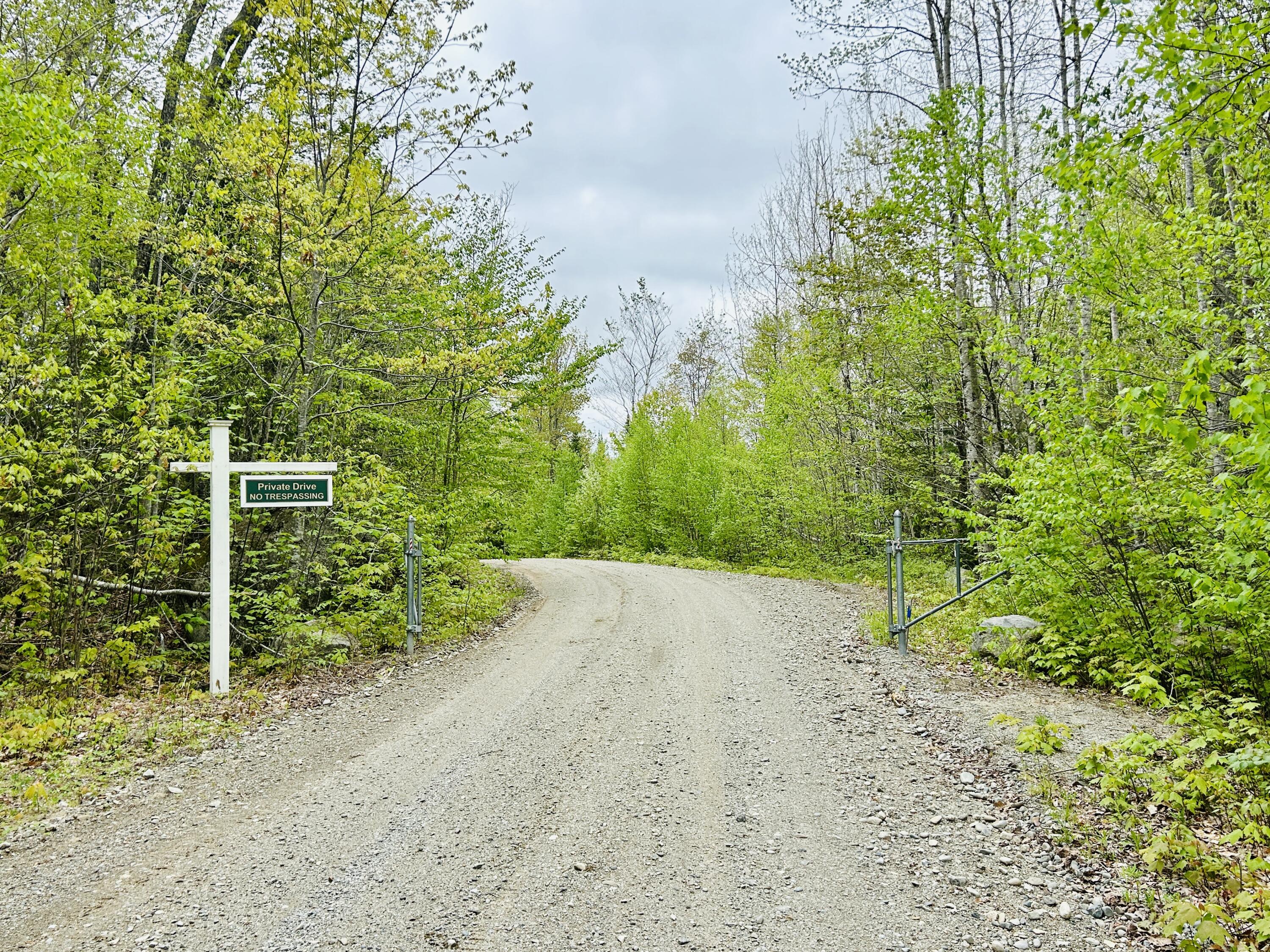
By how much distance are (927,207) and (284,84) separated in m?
7.95

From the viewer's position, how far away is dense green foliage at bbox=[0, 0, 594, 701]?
634 centimetres

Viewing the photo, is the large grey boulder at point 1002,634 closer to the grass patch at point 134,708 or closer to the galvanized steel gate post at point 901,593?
the galvanized steel gate post at point 901,593

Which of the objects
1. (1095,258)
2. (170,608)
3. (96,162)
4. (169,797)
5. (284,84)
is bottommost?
(169,797)

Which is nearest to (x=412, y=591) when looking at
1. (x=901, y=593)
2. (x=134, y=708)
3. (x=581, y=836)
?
(x=134, y=708)

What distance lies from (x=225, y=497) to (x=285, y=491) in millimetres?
515

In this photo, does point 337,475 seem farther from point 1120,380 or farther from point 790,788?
point 1120,380

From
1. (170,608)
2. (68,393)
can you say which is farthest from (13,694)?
(68,393)

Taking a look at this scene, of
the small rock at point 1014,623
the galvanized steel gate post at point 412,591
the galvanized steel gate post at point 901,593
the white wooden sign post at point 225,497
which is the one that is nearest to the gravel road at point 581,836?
the small rock at point 1014,623

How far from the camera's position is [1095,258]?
5.49 meters

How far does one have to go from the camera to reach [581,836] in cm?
374

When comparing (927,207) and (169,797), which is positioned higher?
(927,207)

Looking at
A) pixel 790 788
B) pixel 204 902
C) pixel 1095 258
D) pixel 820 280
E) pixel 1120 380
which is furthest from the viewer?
pixel 820 280

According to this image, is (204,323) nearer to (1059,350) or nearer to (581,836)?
(581,836)

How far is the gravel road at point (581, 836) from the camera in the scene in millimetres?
2922
